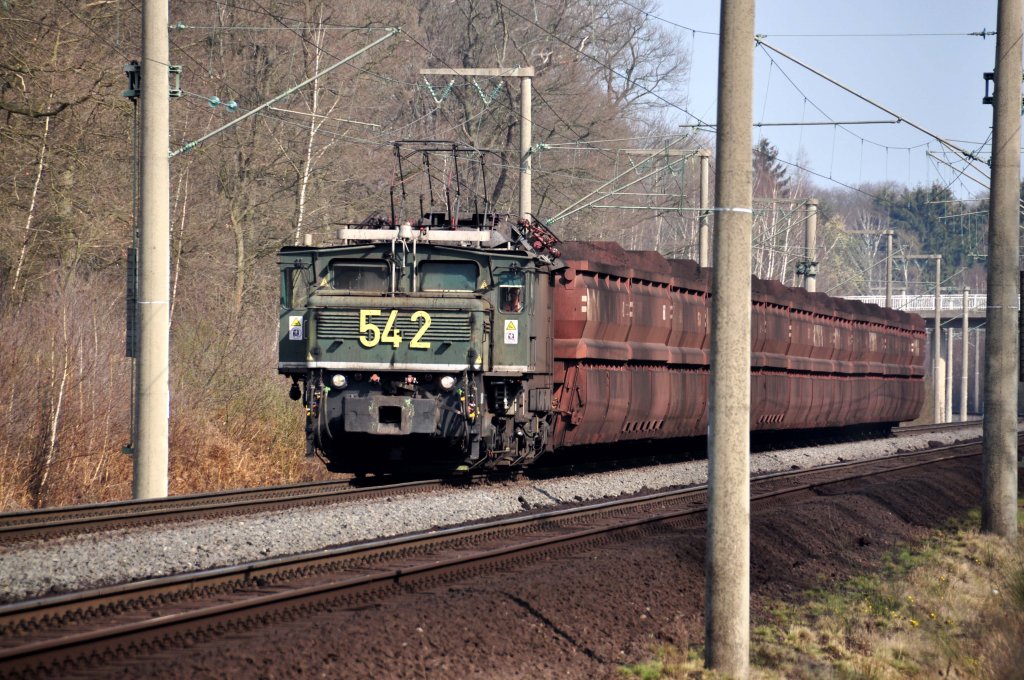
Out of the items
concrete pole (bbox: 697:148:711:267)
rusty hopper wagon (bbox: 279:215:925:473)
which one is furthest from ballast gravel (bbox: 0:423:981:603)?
concrete pole (bbox: 697:148:711:267)

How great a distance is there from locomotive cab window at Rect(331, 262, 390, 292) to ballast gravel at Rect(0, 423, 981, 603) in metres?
2.82

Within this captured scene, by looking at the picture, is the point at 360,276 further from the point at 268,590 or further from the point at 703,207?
the point at 703,207

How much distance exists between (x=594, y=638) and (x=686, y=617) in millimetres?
1221

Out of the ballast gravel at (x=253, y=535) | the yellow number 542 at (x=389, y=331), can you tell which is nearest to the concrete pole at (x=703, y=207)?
the ballast gravel at (x=253, y=535)

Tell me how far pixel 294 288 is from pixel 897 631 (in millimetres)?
9242

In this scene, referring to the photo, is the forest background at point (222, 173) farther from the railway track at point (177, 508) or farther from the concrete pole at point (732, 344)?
the concrete pole at point (732, 344)

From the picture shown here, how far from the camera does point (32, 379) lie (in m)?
17.0

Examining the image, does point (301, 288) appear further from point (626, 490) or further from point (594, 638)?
point (594, 638)

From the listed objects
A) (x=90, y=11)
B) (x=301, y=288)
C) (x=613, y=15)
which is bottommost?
(x=301, y=288)

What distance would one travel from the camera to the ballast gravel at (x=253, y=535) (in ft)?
33.0

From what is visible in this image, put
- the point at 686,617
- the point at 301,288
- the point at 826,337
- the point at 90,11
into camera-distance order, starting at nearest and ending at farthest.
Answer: the point at 686,617 < the point at 301,288 < the point at 90,11 < the point at 826,337

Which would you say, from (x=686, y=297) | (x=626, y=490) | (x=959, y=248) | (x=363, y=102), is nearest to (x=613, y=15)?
(x=363, y=102)

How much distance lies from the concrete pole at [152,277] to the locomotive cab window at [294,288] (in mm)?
1653

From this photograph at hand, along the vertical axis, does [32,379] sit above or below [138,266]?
below
